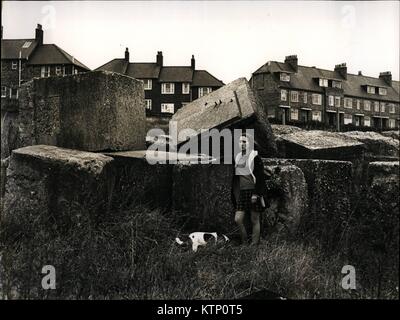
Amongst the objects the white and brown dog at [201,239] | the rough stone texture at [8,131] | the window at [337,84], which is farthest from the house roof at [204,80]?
the rough stone texture at [8,131]

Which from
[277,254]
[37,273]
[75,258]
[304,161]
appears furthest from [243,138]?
[37,273]

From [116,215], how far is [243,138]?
149 centimetres

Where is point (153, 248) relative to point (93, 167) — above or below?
below

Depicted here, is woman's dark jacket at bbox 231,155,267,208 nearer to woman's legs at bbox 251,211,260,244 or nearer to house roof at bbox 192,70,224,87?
woman's legs at bbox 251,211,260,244

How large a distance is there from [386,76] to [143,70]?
8.58 ft

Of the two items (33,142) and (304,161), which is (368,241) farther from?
(33,142)

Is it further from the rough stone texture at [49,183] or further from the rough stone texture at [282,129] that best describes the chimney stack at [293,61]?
the rough stone texture at [49,183]

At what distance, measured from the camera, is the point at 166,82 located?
455 centimetres

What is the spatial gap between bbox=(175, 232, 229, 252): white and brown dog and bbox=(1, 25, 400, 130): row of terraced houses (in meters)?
1.50

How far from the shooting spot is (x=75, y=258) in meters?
3.79

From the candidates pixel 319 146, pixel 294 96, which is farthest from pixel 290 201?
pixel 294 96
